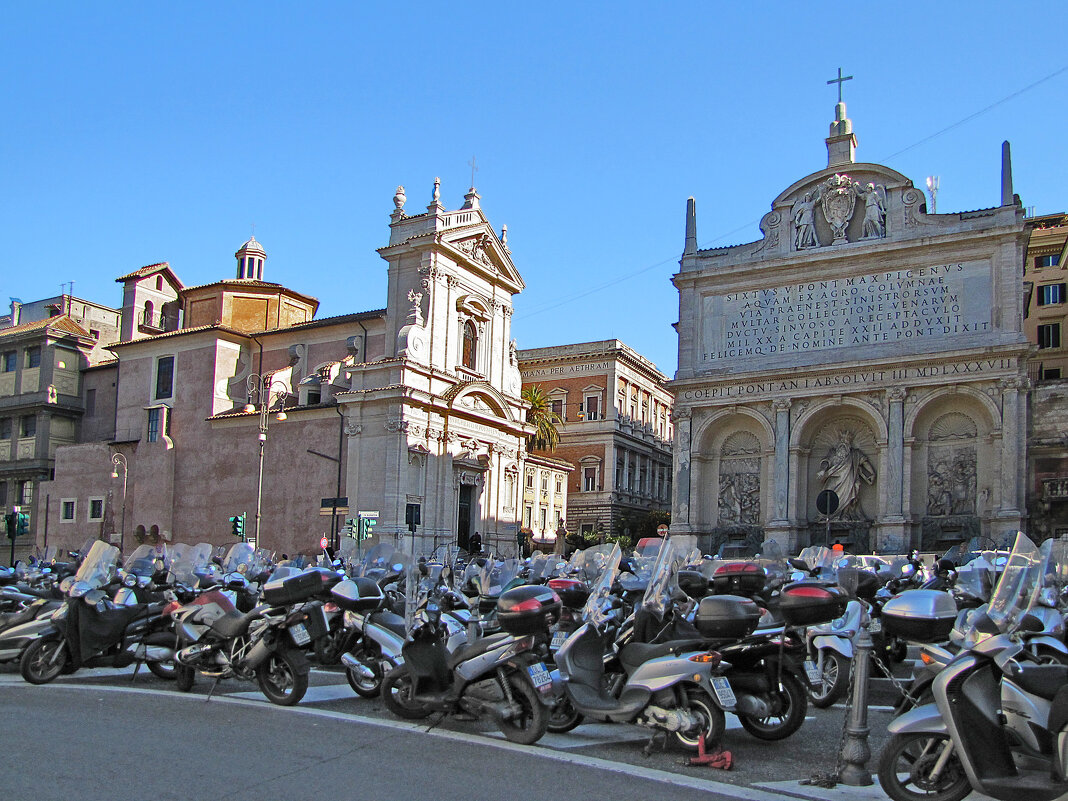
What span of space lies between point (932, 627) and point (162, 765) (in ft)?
17.6

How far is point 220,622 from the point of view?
34.0ft

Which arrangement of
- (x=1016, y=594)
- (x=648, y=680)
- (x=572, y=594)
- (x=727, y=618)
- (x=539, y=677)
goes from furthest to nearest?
(x=572, y=594)
(x=539, y=677)
(x=727, y=618)
(x=648, y=680)
(x=1016, y=594)

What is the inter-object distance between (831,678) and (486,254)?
34.3 metres

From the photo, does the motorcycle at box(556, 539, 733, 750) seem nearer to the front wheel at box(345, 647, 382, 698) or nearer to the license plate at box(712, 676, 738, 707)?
the license plate at box(712, 676, 738, 707)

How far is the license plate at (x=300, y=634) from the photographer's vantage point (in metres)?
9.42

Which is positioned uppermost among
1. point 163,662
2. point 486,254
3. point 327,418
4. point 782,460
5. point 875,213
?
point 875,213

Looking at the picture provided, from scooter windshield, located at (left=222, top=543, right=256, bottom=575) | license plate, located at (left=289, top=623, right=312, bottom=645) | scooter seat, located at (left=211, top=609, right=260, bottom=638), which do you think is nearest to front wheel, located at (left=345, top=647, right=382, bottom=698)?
license plate, located at (left=289, top=623, right=312, bottom=645)

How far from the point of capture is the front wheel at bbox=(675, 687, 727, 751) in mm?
7191

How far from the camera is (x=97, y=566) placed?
37.6 feet

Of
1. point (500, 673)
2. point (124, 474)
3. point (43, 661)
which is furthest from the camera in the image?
point (124, 474)

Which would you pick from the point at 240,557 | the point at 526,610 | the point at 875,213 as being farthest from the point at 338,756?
the point at 875,213

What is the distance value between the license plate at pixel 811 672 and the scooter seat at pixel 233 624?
17.4 ft

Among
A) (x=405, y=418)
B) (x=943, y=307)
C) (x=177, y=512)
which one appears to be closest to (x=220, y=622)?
(x=405, y=418)

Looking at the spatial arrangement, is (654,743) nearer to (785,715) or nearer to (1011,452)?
(785,715)
